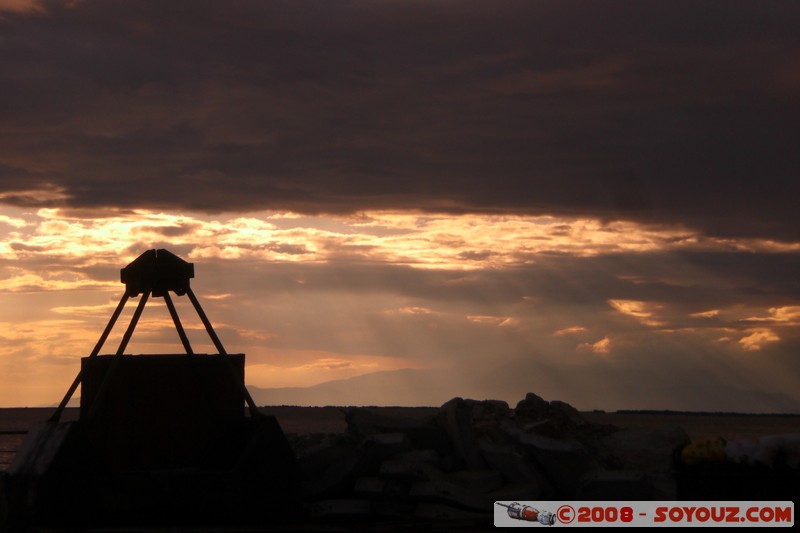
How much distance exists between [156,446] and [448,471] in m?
4.66

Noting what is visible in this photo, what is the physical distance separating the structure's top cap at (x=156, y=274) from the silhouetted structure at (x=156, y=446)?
0.05 feet

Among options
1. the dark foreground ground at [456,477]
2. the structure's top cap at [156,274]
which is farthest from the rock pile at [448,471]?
the structure's top cap at [156,274]

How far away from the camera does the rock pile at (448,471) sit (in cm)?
1566

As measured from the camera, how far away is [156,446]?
1733cm

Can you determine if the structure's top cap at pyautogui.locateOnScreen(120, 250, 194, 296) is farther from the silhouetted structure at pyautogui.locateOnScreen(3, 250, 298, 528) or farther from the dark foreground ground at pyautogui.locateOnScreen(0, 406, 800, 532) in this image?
the dark foreground ground at pyautogui.locateOnScreen(0, 406, 800, 532)

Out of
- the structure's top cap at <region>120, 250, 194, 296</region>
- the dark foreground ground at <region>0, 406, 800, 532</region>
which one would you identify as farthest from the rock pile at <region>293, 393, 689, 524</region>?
the structure's top cap at <region>120, 250, 194, 296</region>

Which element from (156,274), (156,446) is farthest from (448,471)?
(156,274)

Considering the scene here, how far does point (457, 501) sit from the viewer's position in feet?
51.9

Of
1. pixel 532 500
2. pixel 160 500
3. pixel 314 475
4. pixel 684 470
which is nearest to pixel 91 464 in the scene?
pixel 160 500

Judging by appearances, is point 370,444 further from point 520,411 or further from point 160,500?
point 520,411

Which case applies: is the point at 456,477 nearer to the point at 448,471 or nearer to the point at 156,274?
the point at 448,471

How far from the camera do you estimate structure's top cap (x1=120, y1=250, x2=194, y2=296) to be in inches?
668

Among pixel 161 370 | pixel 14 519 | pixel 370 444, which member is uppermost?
pixel 161 370

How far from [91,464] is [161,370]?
2061 mm
